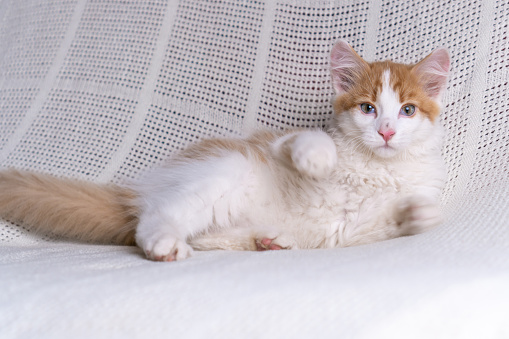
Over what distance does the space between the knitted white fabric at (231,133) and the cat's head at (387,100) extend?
24 cm

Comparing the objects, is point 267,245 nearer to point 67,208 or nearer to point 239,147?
point 239,147

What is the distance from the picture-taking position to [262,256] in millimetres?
1233

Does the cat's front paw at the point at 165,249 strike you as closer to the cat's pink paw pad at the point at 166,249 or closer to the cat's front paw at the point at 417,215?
the cat's pink paw pad at the point at 166,249

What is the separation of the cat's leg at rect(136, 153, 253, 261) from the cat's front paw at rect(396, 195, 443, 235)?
448 millimetres

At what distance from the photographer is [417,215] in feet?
4.66

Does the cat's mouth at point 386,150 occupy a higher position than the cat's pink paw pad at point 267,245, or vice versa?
the cat's mouth at point 386,150

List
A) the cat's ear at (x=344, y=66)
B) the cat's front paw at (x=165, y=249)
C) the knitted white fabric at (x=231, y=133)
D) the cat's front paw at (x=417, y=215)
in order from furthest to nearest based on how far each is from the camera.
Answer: the cat's ear at (x=344, y=66) < the cat's front paw at (x=417, y=215) < the cat's front paw at (x=165, y=249) < the knitted white fabric at (x=231, y=133)

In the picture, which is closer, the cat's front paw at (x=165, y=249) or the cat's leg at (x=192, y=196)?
the cat's front paw at (x=165, y=249)

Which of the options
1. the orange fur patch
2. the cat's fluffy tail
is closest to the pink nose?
the orange fur patch

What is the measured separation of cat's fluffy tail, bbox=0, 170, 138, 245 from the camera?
1.59m

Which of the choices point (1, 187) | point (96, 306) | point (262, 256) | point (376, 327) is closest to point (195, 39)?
point (1, 187)

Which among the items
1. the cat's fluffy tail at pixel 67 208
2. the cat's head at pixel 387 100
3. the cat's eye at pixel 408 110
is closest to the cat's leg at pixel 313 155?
the cat's head at pixel 387 100

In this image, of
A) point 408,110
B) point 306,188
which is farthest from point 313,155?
point 408,110

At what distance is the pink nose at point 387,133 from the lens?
1.47m
